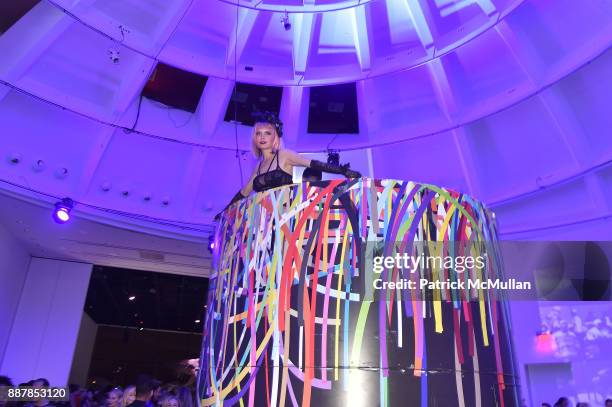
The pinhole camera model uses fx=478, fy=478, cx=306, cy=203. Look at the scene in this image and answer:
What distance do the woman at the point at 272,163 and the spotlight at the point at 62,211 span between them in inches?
279

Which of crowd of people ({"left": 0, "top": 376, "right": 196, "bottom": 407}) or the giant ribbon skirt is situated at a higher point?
the giant ribbon skirt

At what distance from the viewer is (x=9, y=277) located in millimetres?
12680

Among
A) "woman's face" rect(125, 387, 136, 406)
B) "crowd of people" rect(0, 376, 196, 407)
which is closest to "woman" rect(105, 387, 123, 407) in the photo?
"crowd of people" rect(0, 376, 196, 407)

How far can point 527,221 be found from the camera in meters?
10.4

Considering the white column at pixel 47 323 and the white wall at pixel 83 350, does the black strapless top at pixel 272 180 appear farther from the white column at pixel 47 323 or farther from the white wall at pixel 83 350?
the white wall at pixel 83 350

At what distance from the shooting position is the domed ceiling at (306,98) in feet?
30.1

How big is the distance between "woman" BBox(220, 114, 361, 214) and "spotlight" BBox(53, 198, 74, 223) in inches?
279

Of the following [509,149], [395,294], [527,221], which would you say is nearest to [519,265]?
[527,221]

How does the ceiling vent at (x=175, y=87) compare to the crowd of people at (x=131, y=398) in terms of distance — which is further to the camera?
the ceiling vent at (x=175, y=87)

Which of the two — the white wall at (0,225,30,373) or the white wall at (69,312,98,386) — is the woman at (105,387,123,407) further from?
the white wall at (69,312,98,386)

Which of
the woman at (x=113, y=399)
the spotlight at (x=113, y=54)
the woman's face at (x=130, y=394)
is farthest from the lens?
the spotlight at (x=113, y=54)

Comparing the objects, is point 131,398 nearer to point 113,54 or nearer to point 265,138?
point 265,138

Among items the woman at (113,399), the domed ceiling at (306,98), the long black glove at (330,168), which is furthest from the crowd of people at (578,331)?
the woman at (113,399)

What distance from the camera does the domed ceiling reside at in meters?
9.16
